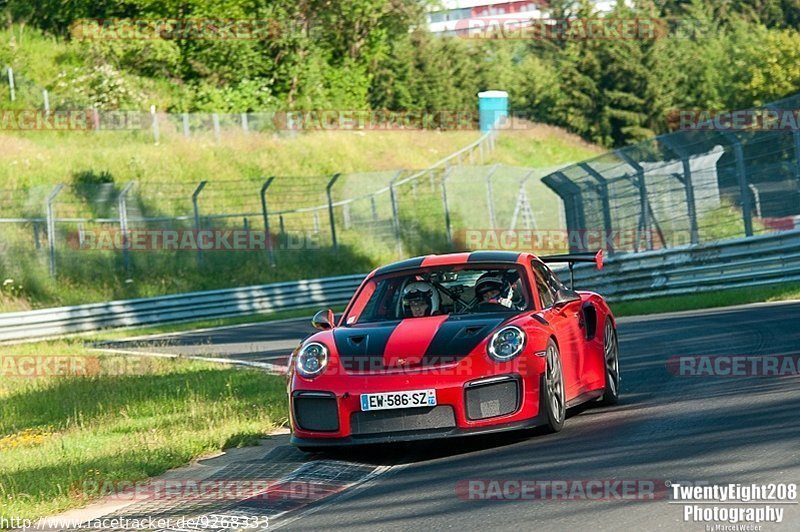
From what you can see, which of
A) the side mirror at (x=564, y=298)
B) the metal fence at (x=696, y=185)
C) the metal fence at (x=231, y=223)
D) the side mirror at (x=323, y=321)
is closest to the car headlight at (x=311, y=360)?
the side mirror at (x=323, y=321)

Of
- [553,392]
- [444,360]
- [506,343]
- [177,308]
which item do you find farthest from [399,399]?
[177,308]

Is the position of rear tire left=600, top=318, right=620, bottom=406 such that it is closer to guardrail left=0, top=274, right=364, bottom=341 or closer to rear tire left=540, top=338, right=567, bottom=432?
rear tire left=540, top=338, right=567, bottom=432

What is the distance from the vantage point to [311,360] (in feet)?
28.8

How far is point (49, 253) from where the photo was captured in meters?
31.5

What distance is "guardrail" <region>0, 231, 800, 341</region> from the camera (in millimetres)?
20391

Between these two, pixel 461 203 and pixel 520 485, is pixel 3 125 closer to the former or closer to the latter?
A: pixel 461 203

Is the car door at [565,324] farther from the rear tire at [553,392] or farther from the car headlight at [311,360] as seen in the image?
the car headlight at [311,360]

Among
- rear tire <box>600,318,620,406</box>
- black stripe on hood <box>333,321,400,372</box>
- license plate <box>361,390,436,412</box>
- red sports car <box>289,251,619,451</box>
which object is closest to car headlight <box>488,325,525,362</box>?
red sports car <box>289,251,619,451</box>

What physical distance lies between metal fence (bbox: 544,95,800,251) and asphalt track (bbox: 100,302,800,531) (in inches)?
349

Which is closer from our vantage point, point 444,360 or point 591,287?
point 444,360

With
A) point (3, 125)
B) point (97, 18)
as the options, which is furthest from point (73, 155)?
point (97, 18)

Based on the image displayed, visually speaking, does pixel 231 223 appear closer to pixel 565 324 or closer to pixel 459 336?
pixel 565 324

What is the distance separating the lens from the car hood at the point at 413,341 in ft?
27.6

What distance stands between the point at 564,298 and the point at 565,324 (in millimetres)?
192
